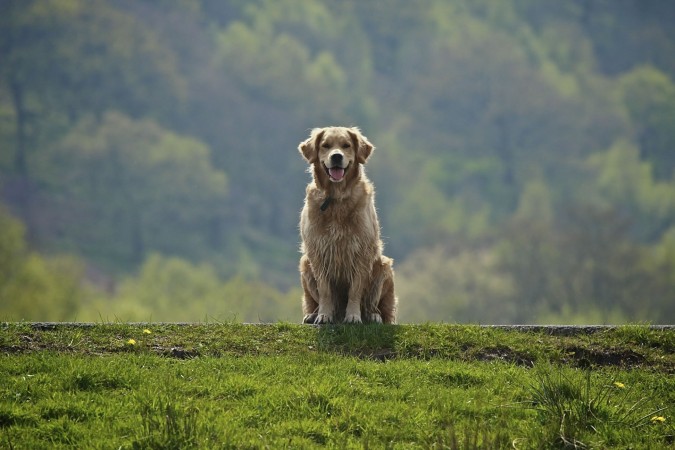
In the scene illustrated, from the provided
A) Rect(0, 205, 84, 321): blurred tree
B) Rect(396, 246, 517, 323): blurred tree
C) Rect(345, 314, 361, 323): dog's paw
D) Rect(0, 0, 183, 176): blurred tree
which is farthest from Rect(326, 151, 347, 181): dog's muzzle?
Rect(0, 0, 183, 176): blurred tree

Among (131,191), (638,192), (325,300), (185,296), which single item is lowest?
(325,300)

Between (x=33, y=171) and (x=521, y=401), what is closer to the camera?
(x=521, y=401)

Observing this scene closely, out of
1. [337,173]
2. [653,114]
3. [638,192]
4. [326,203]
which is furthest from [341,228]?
[653,114]

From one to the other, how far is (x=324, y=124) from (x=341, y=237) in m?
89.7

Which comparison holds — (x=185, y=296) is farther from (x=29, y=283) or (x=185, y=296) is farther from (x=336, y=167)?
(x=336, y=167)

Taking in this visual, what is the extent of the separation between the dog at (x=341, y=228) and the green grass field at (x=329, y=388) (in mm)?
998

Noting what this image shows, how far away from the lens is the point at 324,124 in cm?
9950

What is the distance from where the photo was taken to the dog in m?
10.5

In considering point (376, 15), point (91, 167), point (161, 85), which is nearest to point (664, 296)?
point (91, 167)

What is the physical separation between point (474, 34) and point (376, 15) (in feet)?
66.1

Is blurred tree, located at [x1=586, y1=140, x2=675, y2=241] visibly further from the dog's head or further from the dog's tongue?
the dog's tongue

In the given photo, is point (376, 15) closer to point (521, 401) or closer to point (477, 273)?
point (477, 273)

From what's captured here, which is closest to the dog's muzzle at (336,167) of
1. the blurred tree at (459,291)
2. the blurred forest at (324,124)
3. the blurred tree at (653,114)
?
the blurred forest at (324,124)

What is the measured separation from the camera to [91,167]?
83.9 metres
